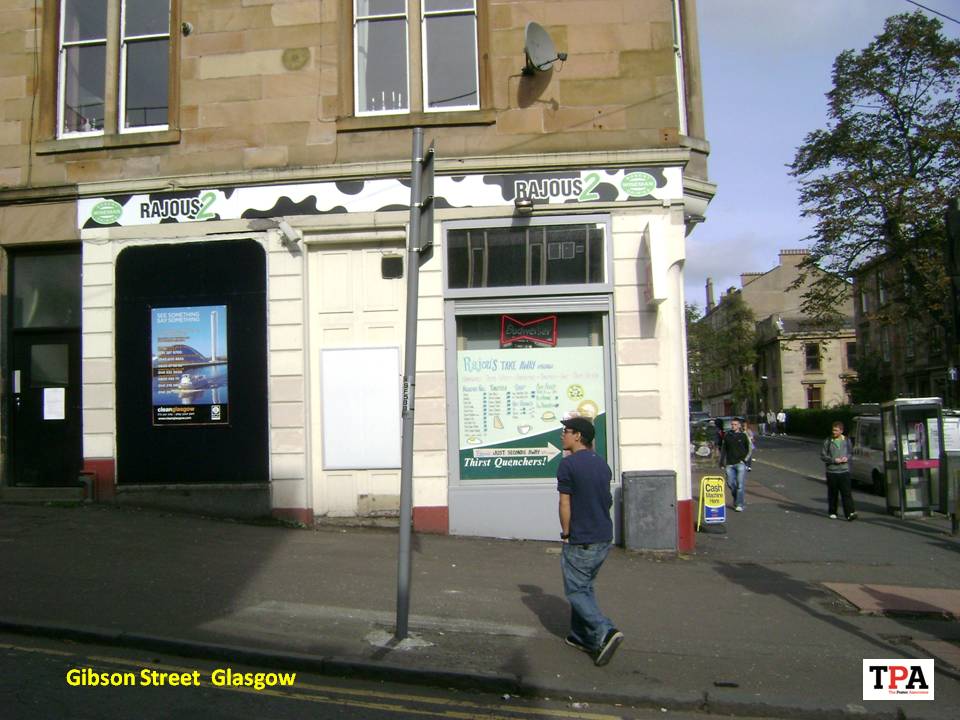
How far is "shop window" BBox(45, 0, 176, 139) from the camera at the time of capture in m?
12.4

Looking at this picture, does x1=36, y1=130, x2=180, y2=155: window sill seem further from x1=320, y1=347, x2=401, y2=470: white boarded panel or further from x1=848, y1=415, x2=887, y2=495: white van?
x1=848, y1=415, x2=887, y2=495: white van

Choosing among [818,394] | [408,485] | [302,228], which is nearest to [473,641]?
[408,485]

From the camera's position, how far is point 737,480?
16922 mm

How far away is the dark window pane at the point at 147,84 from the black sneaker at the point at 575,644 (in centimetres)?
946

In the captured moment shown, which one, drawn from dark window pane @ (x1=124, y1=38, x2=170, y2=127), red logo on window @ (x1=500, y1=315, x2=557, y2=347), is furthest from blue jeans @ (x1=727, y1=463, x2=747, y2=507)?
dark window pane @ (x1=124, y1=38, x2=170, y2=127)

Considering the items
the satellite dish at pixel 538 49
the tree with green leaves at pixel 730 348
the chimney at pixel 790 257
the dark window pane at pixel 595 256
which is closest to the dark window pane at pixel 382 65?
the satellite dish at pixel 538 49

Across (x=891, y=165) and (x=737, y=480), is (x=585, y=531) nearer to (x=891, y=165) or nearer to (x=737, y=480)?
(x=737, y=480)

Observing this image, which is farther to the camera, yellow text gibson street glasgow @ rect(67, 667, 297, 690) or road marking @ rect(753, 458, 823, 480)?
road marking @ rect(753, 458, 823, 480)

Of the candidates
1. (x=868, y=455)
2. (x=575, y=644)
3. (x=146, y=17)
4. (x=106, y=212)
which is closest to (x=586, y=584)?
(x=575, y=644)

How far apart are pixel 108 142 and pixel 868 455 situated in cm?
2046

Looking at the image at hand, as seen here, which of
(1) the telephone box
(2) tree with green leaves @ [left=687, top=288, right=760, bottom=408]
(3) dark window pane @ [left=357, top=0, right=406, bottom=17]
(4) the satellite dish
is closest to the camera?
(4) the satellite dish

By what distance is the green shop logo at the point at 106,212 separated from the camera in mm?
12023

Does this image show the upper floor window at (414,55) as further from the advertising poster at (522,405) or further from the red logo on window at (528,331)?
the advertising poster at (522,405)

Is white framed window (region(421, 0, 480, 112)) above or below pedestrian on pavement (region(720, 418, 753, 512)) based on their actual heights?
above
